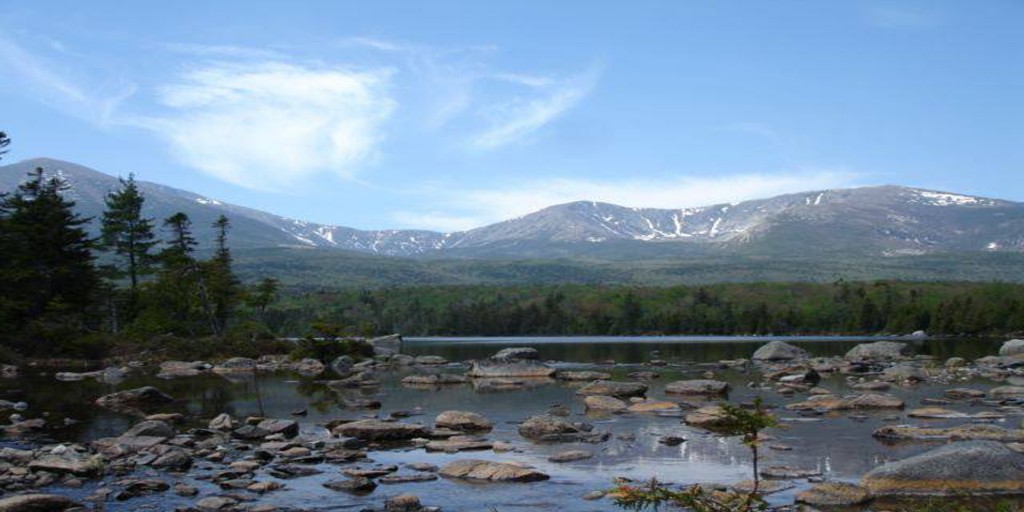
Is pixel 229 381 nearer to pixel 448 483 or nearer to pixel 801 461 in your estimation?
pixel 448 483

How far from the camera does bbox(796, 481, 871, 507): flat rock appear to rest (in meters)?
21.1

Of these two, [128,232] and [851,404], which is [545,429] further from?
[128,232]

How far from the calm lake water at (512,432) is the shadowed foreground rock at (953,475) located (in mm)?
2034

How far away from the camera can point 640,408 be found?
41.9 metres

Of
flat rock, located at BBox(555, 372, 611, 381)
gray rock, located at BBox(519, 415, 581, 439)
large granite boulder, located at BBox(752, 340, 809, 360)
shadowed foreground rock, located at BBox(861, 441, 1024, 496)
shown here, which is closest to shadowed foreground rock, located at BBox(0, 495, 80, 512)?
gray rock, located at BBox(519, 415, 581, 439)

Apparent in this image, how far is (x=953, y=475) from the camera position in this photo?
22.4m

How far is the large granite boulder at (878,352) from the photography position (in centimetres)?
8156

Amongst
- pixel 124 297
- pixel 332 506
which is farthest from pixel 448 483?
pixel 124 297

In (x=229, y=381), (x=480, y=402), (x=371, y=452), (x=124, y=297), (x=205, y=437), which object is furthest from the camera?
(x=124, y=297)

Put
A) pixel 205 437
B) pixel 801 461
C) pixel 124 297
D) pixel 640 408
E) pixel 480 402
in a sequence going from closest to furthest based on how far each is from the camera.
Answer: pixel 801 461, pixel 205 437, pixel 640 408, pixel 480 402, pixel 124 297

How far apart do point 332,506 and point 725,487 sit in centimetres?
1020

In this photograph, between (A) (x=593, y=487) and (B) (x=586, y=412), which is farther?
(B) (x=586, y=412)

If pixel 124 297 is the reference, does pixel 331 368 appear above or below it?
below

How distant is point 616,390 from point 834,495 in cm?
2937
